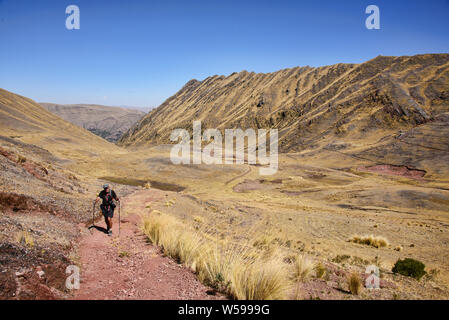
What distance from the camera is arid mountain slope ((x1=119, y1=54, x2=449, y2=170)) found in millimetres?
63659

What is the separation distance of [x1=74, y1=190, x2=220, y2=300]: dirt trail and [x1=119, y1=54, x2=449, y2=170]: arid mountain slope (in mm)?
60887

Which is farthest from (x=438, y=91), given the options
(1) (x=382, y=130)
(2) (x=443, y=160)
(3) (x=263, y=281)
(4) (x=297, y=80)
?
(3) (x=263, y=281)

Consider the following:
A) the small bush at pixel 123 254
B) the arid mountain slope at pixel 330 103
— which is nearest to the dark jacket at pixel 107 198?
the small bush at pixel 123 254

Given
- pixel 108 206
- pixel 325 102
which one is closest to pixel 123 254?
pixel 108 206

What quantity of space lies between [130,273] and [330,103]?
→ 8434 cm

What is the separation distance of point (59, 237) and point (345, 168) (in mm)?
51825

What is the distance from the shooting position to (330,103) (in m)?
79.4

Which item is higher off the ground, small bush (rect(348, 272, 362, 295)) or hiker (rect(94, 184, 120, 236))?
hiker (rect(94, 184, 120, 236))

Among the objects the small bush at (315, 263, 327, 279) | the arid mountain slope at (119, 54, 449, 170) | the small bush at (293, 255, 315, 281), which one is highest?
the arid mountain slope at (119, 54, 449, 170)

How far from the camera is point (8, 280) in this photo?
3.63 metres

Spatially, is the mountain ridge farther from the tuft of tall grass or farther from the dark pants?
the tuft of tall grass

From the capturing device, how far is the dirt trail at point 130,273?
430cm

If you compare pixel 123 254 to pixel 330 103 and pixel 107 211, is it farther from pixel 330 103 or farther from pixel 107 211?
pixel 330 103

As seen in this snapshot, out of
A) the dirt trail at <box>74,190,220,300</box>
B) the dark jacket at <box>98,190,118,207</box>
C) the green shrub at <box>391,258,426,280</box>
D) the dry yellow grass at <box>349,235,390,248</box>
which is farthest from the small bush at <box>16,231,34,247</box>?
the dry yellow grass at <box>349,235,390,248</box>
